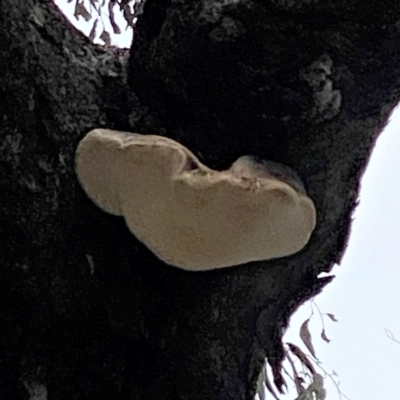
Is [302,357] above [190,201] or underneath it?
underneath

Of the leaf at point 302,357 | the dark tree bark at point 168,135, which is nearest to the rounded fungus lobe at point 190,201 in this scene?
the dark tree bark at point 168,135

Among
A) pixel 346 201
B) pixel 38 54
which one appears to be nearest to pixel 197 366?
pixel 346 201

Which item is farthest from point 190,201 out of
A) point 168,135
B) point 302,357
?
point 302,357

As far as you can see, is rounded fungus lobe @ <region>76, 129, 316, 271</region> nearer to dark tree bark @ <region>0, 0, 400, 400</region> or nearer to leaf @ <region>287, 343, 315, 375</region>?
dark tree bark @ <region>0, 0, 400, 400</region>

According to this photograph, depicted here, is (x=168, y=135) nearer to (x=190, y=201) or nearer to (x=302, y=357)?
(x=190, y=201)

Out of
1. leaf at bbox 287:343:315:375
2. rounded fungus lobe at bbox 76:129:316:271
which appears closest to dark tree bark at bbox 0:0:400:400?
rounded fungus lobe at bbox 76:129:316:271
